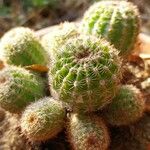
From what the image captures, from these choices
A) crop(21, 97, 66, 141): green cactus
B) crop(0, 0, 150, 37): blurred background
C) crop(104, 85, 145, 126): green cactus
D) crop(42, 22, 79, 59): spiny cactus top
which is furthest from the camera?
crop(0, 0, 150, 37): blurred background

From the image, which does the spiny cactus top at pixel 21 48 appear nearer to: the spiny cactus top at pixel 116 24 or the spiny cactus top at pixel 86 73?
the spiny cactus top at pixel 116 24

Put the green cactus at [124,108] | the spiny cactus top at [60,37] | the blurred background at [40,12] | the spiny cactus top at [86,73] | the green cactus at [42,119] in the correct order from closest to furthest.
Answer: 1. the spiny cactus top at [86,73]
2. the green cactus at [42,119]
3. the green cactus at [124,108]
4. the spiny cactus top at [60,37]
5. the blurred background at [40,12]

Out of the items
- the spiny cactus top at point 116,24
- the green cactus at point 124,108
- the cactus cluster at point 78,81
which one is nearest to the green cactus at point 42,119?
the cactus cluster at point 78,81

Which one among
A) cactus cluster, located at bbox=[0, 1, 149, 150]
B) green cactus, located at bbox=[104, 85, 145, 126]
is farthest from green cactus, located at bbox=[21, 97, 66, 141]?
green cactus, located at bbox=[104, 85, 145, 126]

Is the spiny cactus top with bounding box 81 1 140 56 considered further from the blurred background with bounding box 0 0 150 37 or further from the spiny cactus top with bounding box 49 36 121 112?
the blurred background with bounding box 0 0 150 37

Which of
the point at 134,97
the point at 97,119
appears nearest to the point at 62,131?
the point at 97,119

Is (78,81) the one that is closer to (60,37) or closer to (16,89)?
(16,89)

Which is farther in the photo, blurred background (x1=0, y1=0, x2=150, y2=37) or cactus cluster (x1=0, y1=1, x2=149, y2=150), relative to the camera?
blurred background (x1=0, y1=0, x2=150, y2=37)

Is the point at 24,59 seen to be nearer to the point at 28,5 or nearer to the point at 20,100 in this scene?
the point at 20,100
